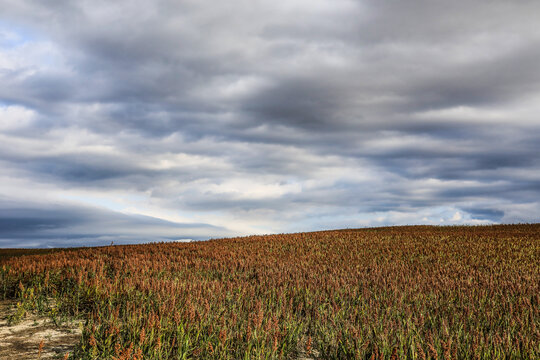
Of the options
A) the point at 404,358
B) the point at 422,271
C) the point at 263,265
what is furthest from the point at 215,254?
the point at 404,358

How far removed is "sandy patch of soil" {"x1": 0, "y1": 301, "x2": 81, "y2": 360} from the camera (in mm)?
4746

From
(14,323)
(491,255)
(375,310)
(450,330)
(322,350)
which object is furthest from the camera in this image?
(491,255)

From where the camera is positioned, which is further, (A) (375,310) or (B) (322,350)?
(A) (375,310)

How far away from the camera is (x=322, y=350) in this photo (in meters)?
4.75

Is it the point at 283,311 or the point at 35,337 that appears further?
the point at 283,311

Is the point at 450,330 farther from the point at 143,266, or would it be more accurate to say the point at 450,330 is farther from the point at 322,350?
the point at 143,266

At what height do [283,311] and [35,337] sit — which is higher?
[283,311]

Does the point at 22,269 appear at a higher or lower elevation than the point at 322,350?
higher

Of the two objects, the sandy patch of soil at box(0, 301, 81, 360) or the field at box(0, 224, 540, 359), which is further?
the sandy patch of soil at box(0, 301, 81, 360)

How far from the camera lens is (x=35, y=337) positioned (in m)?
5.39

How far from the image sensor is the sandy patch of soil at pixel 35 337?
15.6ft

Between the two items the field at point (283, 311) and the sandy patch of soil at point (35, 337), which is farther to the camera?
the sandy patch of soil at point (35, 337)

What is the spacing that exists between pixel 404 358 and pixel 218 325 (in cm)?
253

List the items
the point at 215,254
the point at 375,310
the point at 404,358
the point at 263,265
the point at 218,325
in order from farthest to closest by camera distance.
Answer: the point at 215,254
the point at 263,265
the point at 375,310
the point at 218,325
the point at 404,358
